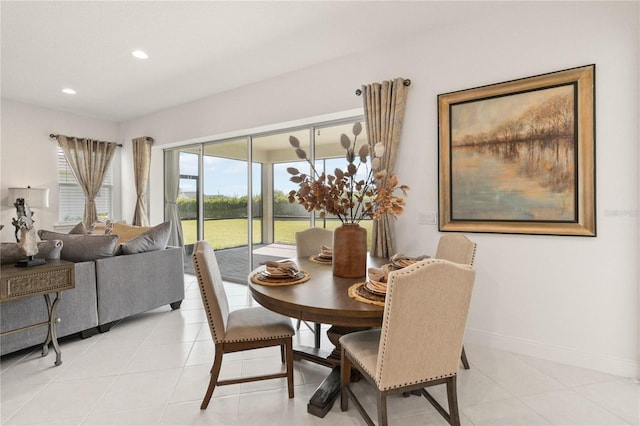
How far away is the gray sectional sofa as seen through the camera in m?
2.41

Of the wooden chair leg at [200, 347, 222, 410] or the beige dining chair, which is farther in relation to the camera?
the beige dining chair

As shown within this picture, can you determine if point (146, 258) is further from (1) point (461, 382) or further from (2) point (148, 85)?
(1) point (461, 382)

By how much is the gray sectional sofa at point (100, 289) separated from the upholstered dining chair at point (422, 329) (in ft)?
8.55

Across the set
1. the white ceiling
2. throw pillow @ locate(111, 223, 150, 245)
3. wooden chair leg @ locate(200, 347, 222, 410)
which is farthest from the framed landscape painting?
throw pillow @ locate(111, 223, 150, 245)

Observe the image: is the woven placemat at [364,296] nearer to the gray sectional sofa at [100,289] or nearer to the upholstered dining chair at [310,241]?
the upholstered dining chair at [310,241]

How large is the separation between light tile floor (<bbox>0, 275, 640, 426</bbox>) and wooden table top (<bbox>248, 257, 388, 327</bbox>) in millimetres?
700

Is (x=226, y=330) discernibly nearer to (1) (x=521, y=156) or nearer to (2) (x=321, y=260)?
(2) (x=321, y=260)

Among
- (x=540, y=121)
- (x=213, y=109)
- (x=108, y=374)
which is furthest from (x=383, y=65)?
(x=108, y=374)

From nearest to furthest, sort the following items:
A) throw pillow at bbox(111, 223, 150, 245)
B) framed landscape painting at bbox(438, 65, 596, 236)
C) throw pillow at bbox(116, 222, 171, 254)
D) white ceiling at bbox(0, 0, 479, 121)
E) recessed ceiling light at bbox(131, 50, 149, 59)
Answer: framed landscape painting at bbox(438, 65, 596, 236) → white ceiling at bbox(0, 0, 479, 121) → throw pillow at bbox(116, 222, 171, 254) → recessed ceiling light at bbox(131, 50, 149, 59) → throw pillow at bbox(111, 223, 150, 245)

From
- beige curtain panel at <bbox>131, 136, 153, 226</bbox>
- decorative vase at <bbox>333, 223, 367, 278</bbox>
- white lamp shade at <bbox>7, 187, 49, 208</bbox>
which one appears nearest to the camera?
decorative vase at <bbox>333, 223, 367, 278</bbox>

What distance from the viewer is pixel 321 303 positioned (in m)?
1.50

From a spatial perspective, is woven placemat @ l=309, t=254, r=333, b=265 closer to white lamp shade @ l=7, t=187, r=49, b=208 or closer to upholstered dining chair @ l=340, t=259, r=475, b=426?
upholstered dining chair @ l=340, t=259, r=475, b=426

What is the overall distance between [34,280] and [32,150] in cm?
411

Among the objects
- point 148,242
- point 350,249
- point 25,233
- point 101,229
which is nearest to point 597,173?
point 350,249
